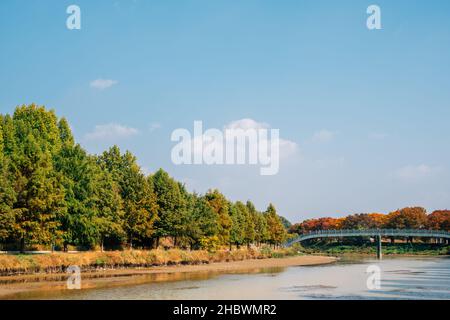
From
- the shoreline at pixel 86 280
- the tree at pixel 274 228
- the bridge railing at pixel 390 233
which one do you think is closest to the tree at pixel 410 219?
the bridge railing at pixel 390 233

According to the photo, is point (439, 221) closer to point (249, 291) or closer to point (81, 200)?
point (81, 200)

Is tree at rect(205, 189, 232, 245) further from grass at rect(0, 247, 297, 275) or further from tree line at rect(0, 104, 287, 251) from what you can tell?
grass at rect(0, 247, 297, 275)

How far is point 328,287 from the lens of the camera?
154ft

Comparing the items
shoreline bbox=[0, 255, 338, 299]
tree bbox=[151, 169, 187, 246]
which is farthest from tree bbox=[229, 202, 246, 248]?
shoreline bbox=[0, 255, 338, 299]

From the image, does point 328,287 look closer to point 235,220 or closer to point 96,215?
point 96,215

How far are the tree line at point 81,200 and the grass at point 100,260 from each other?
2.76 metres

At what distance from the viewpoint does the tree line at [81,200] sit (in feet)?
185

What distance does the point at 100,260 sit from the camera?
6194 centimetres

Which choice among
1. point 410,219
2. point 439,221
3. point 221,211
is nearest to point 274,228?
point 221,211

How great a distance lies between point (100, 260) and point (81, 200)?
7.97 metres

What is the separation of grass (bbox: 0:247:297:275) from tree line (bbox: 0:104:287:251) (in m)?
2.76

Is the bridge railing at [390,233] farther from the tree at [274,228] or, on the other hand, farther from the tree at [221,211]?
the tree at [221,211]

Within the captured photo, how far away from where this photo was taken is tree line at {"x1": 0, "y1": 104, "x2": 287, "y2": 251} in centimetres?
5650

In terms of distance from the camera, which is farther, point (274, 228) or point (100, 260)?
point (274, 228)
